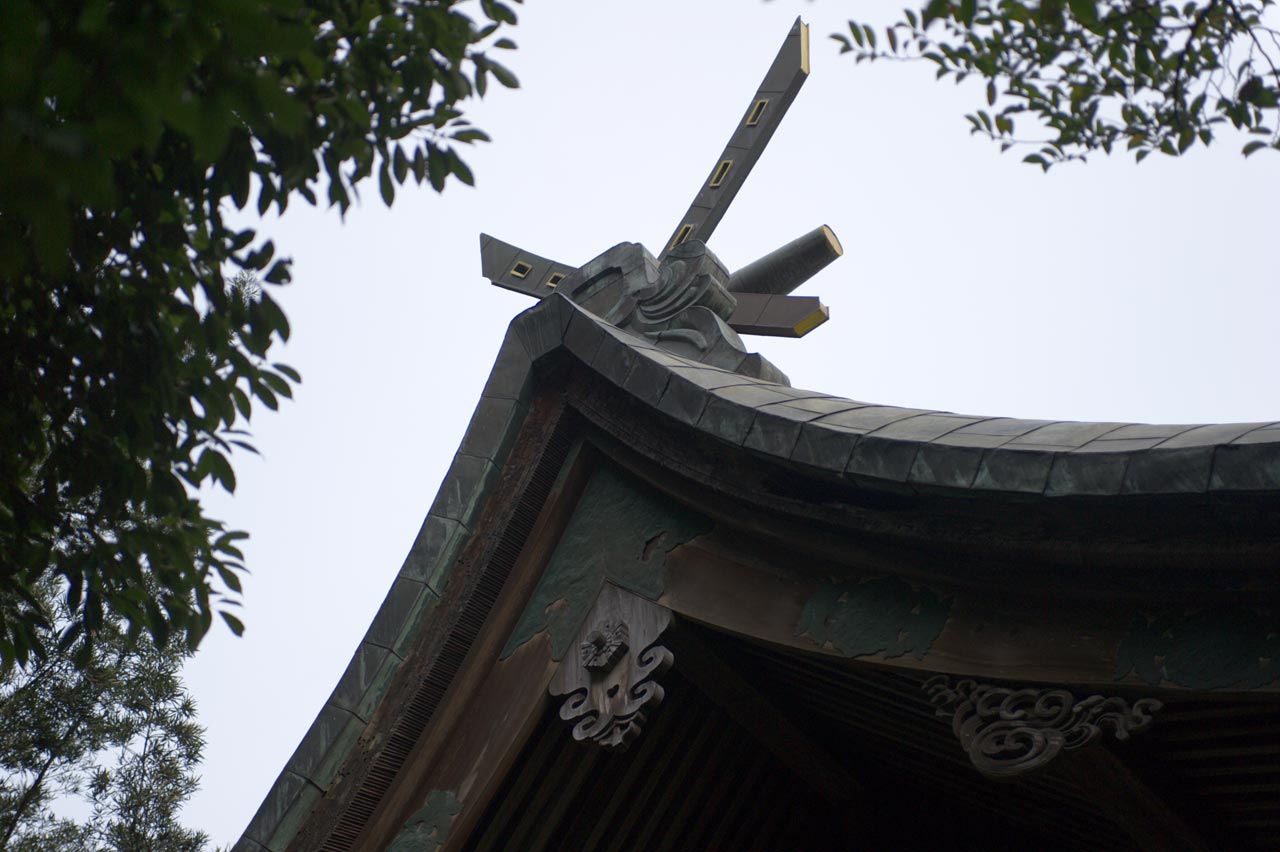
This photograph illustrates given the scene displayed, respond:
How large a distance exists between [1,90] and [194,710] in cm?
995

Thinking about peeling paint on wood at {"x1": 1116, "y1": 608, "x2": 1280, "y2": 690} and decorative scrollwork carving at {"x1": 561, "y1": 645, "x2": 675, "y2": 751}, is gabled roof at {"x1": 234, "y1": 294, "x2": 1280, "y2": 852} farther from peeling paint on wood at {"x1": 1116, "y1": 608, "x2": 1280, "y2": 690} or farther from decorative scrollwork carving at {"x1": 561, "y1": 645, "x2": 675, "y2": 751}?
decorative scrollwork carving at {"x1": 561, "y1": 645, "x2": 675, "y2": 751}

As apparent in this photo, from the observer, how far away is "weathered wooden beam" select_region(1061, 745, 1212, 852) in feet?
11.6

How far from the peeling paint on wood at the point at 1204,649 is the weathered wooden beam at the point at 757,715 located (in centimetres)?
159

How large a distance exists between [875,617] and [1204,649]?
1007 mm

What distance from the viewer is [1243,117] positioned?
3545 mm

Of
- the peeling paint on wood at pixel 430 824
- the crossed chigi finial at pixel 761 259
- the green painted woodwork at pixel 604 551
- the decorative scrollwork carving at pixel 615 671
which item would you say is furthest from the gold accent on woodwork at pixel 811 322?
the peeling paint on wood at pixel 430 824

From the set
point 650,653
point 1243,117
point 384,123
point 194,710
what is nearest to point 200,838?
point 194,710

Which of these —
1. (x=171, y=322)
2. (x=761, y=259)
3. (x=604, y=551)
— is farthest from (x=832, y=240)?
(x=171, y=322)

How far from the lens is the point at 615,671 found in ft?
15.0

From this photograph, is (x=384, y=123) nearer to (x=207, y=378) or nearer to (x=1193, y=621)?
(x=207, y=378)

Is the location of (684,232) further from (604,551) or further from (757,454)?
(757,454)

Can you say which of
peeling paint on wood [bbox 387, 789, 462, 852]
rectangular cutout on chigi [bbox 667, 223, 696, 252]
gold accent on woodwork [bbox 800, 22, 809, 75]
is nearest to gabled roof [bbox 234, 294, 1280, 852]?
peeling paint on wood [bbox 387, 789, 462, 852]

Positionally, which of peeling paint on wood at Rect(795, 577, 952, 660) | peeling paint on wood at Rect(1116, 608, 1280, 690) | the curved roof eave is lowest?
peeling paint on wood at Rect(795, 577, 952, 660)

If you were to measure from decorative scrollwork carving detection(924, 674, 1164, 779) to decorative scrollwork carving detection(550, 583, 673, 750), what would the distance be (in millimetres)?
1055
